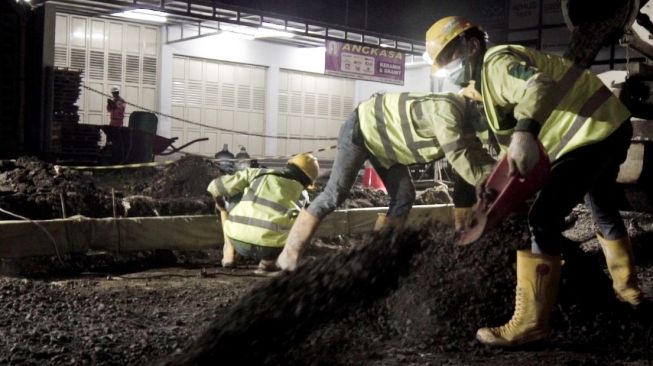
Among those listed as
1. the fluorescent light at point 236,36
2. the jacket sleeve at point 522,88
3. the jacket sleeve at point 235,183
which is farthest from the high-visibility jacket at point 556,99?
the fluorescent light at point 236,36

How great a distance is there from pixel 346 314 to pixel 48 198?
4.61 m

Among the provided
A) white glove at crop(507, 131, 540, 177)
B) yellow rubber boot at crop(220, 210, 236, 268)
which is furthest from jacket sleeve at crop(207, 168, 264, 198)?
white glove at crop(507, 131, 540, 177)

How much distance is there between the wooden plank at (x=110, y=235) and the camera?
6.27 meters

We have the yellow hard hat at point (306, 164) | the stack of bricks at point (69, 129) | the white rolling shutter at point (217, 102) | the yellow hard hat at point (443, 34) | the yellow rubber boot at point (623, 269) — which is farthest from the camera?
the white rolling shutter at point (217, 102)

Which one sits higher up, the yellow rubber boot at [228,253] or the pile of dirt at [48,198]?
the pile of dirt at [48,198]

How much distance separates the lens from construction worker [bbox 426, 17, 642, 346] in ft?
12.4

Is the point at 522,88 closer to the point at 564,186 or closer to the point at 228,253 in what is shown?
the point at 564,186

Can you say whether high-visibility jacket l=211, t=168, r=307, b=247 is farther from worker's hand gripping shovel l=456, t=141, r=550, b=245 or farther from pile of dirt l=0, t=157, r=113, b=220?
worker's hand gripping shovel l=456, t=141, r=550, b=245

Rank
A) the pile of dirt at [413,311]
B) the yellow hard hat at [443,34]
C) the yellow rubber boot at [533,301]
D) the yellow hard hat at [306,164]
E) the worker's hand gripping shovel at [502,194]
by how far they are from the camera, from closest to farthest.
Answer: the pile of dirt at [413,311] → the worker's hand gripping shovel at [502,194] → the yellow rubber boot at [533,301] → the yellow hard hat at [443,34] → the yellow hard hat at [306,164]

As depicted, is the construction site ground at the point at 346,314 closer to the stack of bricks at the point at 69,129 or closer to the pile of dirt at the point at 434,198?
the pile of dirt at the point at 434,198

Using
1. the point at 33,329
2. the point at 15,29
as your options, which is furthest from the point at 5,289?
the point at 15,29

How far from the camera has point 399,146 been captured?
5340 mm

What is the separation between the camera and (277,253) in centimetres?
646

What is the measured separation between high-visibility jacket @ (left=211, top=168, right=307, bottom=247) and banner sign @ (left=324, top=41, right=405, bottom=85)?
1456 cm
